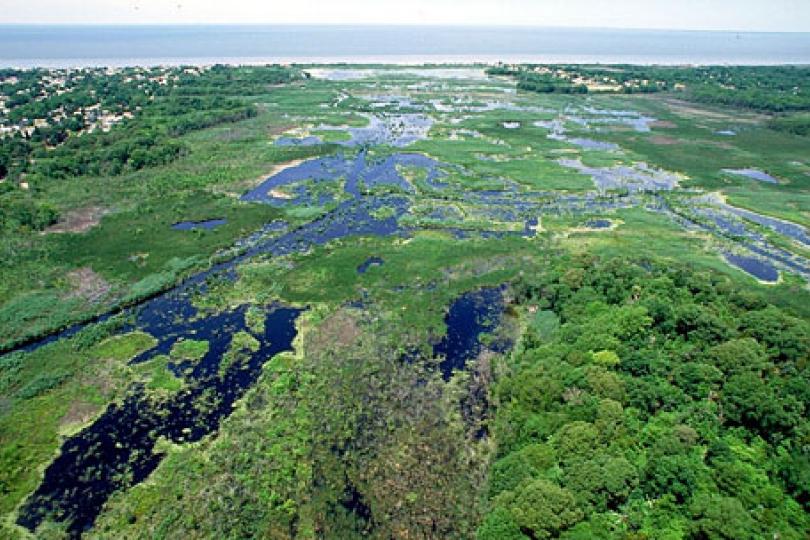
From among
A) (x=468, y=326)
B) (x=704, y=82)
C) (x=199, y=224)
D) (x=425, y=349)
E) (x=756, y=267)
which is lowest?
(x=425, y=349)

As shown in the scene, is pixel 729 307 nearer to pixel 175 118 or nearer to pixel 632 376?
pixel 632 376

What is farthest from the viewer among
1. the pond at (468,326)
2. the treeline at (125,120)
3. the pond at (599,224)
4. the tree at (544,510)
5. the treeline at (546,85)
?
the treeline at (546,85)

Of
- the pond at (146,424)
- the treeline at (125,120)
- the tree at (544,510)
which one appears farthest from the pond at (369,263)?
the treeline at (125,120)

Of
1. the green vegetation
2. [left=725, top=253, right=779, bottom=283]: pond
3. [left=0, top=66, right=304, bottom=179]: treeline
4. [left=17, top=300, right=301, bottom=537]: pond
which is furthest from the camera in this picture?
[left=0, top=66, right=304, bottom=179]: treeline

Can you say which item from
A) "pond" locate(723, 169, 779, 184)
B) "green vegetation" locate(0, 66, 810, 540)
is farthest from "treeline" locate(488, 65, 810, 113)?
"pond" locate(723, 169, 779, 184)

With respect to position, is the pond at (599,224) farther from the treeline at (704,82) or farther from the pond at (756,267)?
the treeline at (704,82)

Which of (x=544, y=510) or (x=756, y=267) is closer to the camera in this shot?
(x=544, y=510)

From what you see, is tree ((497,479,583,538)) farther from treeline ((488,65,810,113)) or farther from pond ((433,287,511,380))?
treeline ((488,65,810,113))

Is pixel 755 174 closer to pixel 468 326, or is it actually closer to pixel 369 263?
pixel 468 326

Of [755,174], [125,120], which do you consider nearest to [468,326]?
[755,174]

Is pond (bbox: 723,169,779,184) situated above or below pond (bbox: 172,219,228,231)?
above
